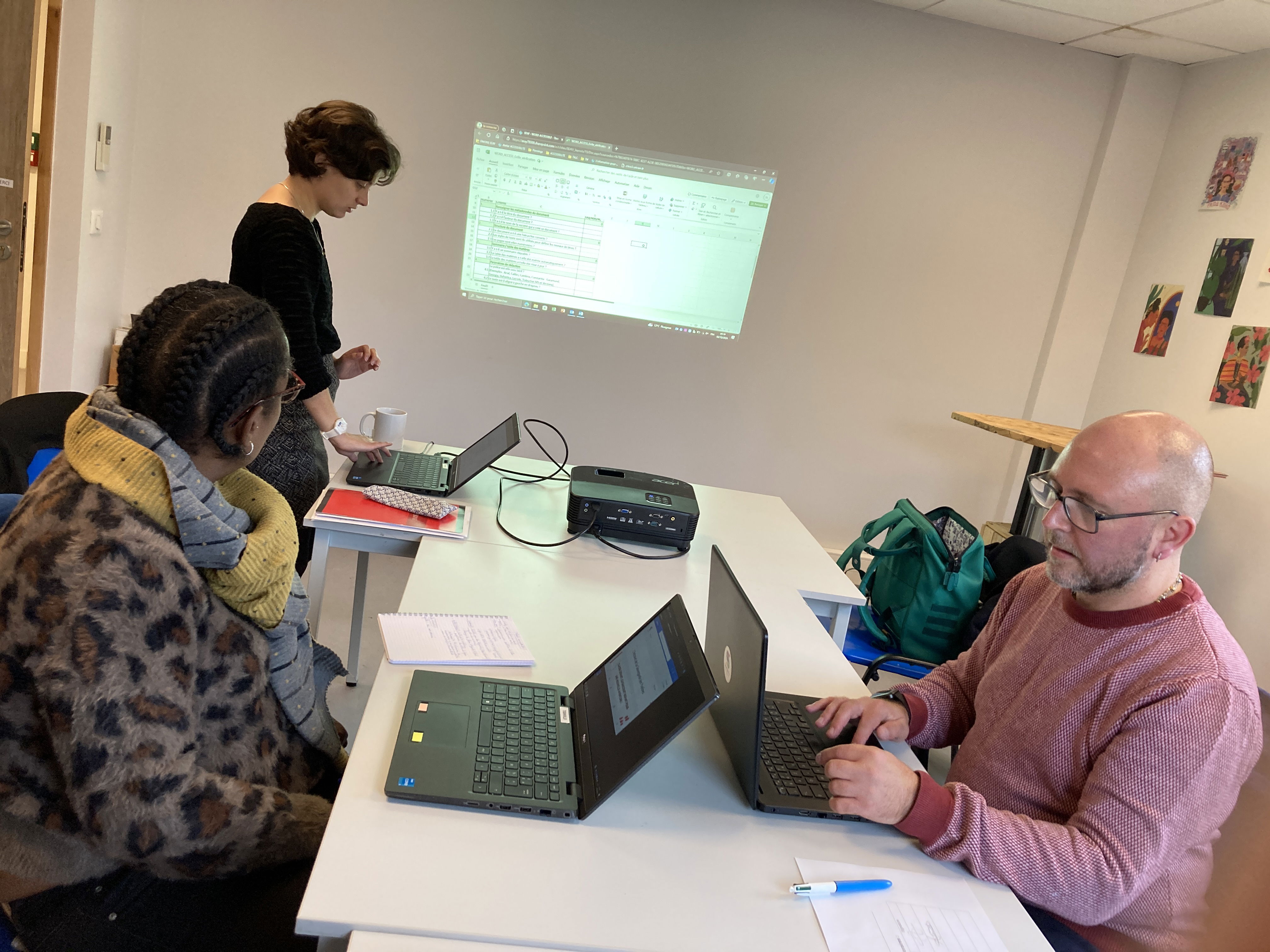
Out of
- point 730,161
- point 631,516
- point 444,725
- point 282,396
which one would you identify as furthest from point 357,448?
point 730,161

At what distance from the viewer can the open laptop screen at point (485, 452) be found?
2105 millimetres

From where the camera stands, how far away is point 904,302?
4.14 metres

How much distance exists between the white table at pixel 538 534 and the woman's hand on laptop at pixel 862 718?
0.59 m

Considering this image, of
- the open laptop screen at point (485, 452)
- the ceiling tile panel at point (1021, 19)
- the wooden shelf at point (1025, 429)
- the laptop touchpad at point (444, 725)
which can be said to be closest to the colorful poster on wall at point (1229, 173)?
the ceiling tile panel at point (1021, 19)

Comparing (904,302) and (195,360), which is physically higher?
(904,302)

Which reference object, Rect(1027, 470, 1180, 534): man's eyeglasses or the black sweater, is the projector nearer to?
the black sweater

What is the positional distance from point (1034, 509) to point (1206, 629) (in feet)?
9.84

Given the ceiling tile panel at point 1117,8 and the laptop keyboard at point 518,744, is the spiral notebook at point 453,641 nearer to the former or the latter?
the laptop keyboard at point 518,744

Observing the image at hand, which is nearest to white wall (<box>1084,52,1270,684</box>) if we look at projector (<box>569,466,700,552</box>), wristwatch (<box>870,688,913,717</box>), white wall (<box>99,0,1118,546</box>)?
white wall (<box>99,0,1118,546</box>)

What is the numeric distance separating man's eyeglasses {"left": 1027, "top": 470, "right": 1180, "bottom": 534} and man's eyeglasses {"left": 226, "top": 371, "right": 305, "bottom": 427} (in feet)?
3.70

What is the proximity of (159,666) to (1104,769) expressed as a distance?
1164 mm

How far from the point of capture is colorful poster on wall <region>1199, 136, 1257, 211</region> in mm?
3488

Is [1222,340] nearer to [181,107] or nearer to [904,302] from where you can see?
[904,302]

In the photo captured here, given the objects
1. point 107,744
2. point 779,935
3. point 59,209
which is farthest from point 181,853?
point 59,209
